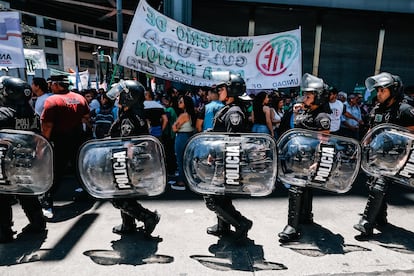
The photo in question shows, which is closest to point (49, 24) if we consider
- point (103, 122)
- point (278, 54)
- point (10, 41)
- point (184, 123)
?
point (10, 41)

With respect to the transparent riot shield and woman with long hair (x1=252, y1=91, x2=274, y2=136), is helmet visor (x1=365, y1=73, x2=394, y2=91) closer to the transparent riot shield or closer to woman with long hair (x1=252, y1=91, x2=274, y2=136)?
the transparent riot shield

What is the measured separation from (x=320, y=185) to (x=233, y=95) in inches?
50.5

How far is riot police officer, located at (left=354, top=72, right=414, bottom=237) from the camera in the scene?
3.37 meters

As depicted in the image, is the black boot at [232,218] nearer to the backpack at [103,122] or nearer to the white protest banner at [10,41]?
the backpack at [103,122]

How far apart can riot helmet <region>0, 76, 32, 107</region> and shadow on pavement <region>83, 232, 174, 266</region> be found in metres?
1.71

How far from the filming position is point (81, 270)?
2.87 meters

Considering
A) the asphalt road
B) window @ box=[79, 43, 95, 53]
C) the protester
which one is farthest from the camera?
window @ box=[79, 43, 95, 53]

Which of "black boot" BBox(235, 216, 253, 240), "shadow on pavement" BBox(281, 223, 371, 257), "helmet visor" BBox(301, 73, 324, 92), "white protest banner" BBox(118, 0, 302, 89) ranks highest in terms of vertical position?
"white protest banner" BBox(118, 0, 302, 89)

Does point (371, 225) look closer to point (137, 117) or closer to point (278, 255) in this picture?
point (278, 255)

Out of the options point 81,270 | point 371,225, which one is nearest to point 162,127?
point 81,270

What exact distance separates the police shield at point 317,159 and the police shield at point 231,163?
29cm

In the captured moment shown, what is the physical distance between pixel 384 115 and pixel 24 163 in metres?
3.79

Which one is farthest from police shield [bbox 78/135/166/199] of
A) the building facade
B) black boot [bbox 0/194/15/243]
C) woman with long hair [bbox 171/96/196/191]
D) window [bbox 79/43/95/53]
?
window [bbox 79/43/95/53]

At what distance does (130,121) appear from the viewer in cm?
314
